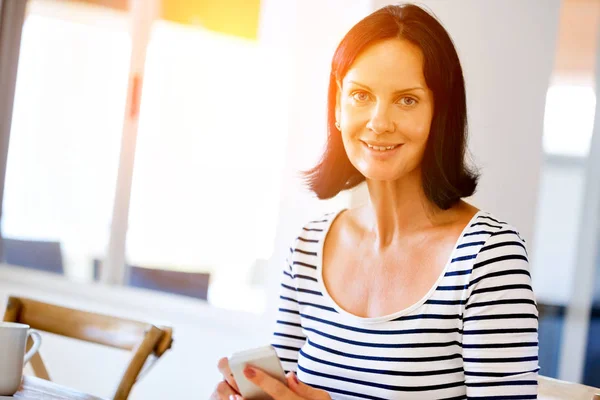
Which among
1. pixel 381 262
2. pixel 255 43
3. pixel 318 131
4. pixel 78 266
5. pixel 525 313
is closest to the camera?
pixel 525 313

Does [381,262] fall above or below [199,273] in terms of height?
above

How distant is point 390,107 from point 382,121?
3 centimetres

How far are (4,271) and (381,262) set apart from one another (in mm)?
2792

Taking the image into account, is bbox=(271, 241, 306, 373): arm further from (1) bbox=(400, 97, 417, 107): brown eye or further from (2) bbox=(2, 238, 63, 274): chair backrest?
(2) bbox=(2, 238, 63, 274): chair backrest

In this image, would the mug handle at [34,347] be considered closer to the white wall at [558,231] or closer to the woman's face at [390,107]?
the woman's face at [390,107]

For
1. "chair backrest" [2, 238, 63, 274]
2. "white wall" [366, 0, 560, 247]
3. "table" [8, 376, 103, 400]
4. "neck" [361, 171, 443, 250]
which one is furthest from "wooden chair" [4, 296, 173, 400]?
"chair backrest" [2, 238, 63, 274]

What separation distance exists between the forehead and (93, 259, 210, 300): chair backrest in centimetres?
228

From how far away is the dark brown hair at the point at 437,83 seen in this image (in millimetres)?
1216

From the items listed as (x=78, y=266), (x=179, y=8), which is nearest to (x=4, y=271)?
(x=78, y=266)

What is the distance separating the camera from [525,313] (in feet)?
3.67

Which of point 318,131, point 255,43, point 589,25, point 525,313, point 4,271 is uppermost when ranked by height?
point 589,25

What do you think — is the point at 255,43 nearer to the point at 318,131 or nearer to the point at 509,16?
the point at 318,131

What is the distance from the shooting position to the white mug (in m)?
1.22

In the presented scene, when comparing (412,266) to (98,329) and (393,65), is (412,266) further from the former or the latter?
(98,329)
